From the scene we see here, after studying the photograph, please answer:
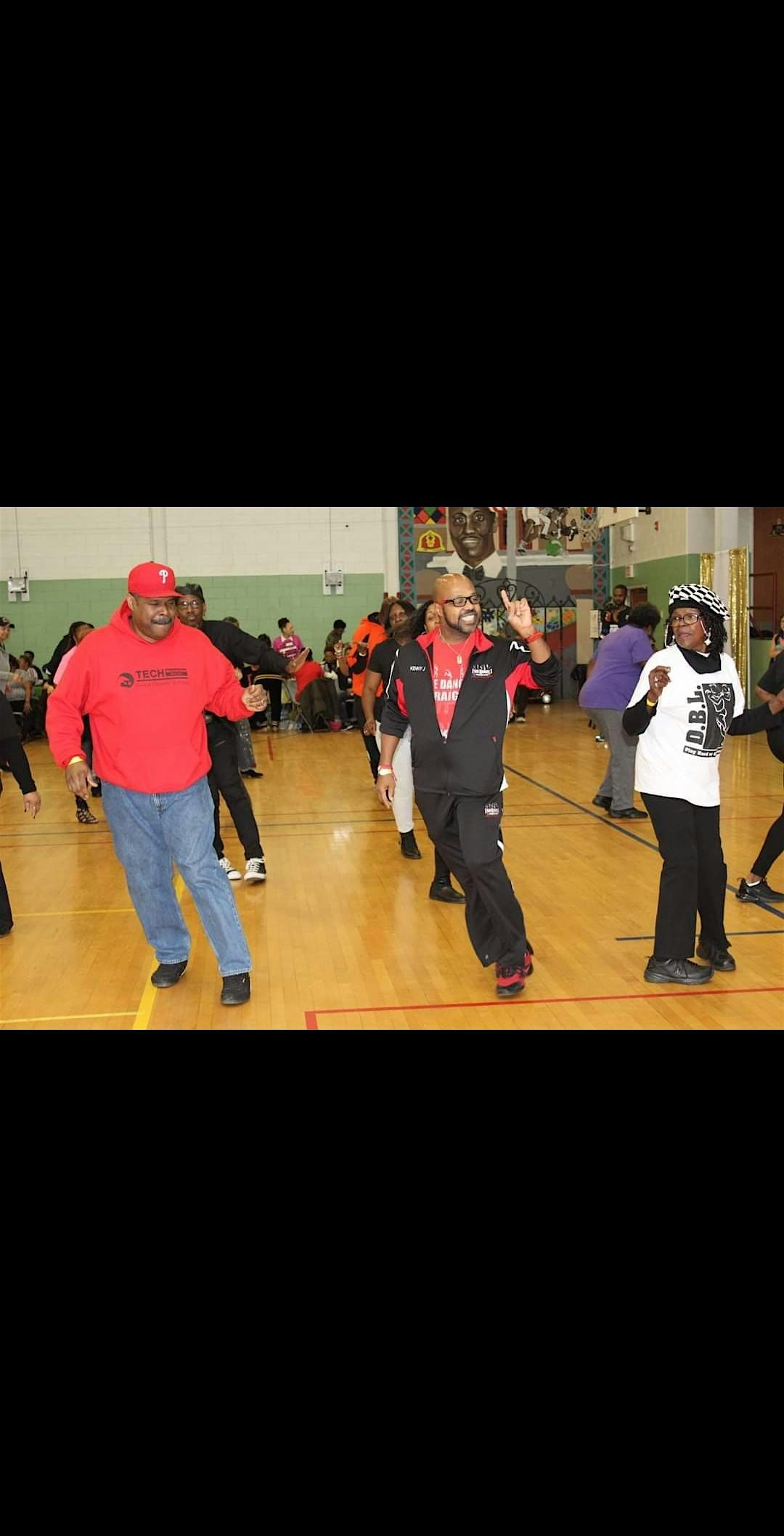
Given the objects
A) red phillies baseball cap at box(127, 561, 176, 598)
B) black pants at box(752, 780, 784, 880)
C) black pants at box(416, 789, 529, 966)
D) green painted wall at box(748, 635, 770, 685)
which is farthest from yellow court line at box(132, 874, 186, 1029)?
green painted wall at box(748, 635, 770, 685)

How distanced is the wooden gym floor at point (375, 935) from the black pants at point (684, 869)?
22 centimetres

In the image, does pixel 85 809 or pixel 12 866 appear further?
pixel 85 809

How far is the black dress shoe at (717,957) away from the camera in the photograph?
5215 millimetres

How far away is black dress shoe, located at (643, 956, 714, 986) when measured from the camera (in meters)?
5.05

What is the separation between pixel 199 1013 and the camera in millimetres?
4891

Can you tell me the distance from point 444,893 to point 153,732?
2.61 metres

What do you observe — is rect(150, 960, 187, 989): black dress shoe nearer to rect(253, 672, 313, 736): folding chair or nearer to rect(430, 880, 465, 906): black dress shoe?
rect(430, 880, 465, 906): black dress shoe

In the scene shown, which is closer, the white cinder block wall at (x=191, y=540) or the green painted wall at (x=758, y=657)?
the green painted wall at (x=758, y=657)

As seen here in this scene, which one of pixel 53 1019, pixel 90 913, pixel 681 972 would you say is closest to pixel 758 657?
pixel 90 913

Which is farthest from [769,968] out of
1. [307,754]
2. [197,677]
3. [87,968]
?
[307,754]

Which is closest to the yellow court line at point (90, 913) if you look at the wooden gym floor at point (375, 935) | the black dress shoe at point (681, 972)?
the wooden gym floor at point (375, 935)

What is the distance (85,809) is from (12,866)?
1949mm

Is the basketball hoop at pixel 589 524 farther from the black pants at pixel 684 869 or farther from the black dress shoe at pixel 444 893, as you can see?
the black pants at pixel 684 869
